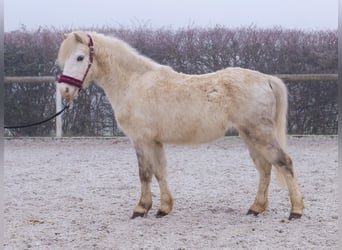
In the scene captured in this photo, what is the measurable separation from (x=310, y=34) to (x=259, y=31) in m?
1.08

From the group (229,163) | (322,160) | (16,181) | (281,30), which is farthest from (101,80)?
(281,30)

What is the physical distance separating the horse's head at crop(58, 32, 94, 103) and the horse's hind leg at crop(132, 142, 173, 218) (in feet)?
2.93

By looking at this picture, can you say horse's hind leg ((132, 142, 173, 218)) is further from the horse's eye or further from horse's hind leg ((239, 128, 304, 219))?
the horse's eye

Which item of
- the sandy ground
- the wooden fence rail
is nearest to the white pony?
the sandy ground

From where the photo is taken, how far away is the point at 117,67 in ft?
17.2

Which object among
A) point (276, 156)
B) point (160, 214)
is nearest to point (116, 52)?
point (160, 214)

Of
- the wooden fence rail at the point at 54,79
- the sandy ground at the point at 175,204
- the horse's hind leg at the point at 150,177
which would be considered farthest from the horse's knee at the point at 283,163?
the wooden fence rail at the point at 54,79

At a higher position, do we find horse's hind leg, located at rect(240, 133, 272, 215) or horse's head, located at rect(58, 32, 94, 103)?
horse's head, located at rect(58, 32, 94, 103)

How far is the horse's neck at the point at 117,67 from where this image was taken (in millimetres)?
5211

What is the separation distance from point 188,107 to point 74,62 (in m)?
1.16

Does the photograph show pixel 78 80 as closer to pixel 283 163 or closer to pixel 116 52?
pixel 116 52

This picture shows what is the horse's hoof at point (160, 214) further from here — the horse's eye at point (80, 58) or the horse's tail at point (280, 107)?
the horse's eye at point (80, 58)

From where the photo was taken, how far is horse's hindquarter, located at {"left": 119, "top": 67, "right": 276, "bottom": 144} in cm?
489

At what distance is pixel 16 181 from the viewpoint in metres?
7.11
